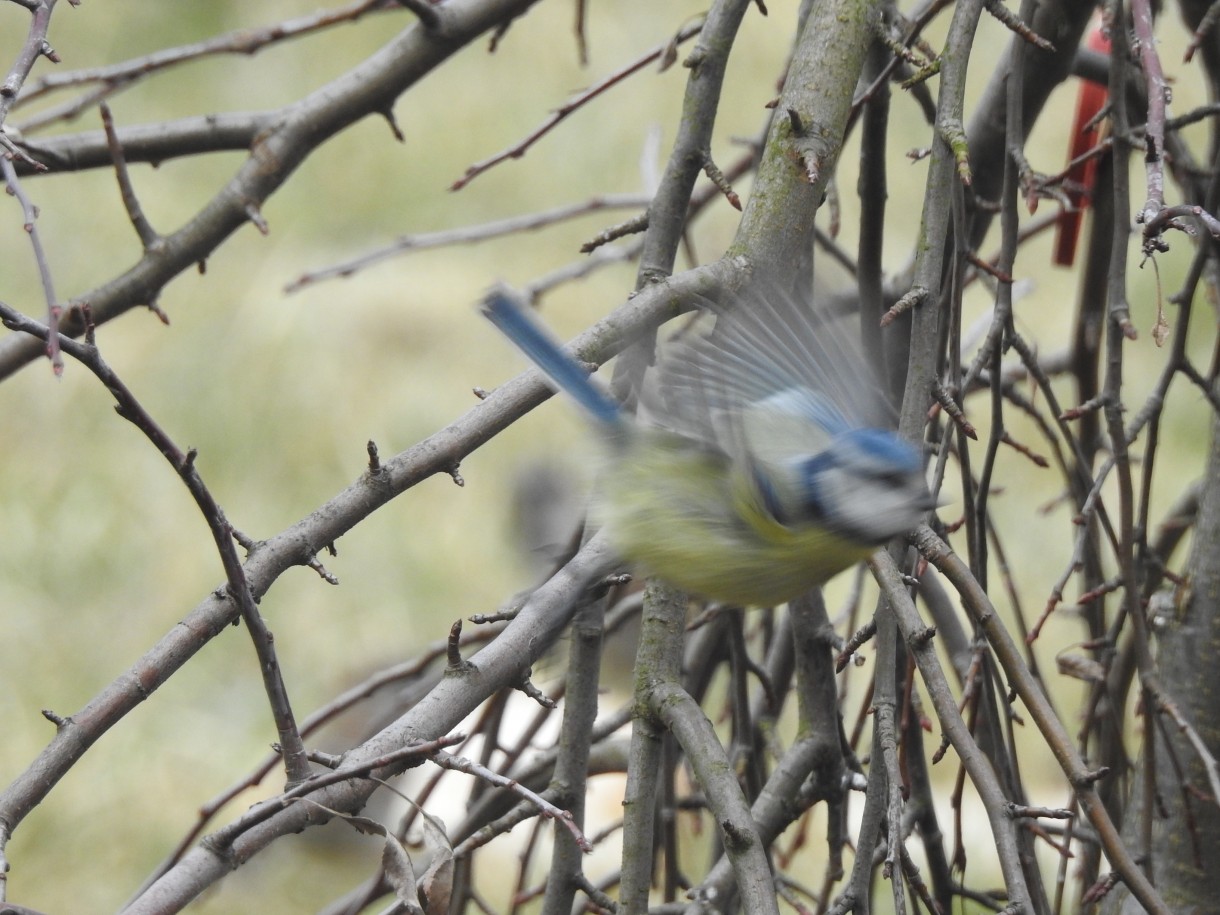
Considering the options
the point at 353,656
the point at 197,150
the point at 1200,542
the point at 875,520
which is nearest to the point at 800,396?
the point at 875,520

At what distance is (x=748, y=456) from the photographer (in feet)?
3.68

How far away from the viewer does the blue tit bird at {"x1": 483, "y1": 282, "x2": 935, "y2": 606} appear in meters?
1.09

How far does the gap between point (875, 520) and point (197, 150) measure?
1.01 m

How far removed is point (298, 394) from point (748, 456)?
3154 millimetres

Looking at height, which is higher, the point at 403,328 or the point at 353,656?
the point at 403,328

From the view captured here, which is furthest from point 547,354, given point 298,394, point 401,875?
point 298,394

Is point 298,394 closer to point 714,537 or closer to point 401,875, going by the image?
point 714,537

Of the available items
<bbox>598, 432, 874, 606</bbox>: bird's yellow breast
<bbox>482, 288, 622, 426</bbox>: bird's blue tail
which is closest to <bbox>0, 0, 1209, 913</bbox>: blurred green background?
<bbox>482, 288, 622, 426</bbox>: bird's blue tail

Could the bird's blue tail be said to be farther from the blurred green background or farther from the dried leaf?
the blurred green background

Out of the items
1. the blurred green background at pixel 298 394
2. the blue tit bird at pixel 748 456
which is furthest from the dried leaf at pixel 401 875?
the blurred green background at pixel 298 394

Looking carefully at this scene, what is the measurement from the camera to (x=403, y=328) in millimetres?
4301

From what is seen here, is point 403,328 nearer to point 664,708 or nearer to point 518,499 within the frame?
point 518,499

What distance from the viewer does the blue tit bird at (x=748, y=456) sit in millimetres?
1091

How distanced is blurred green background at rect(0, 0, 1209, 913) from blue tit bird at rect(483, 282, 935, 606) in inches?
87.1
